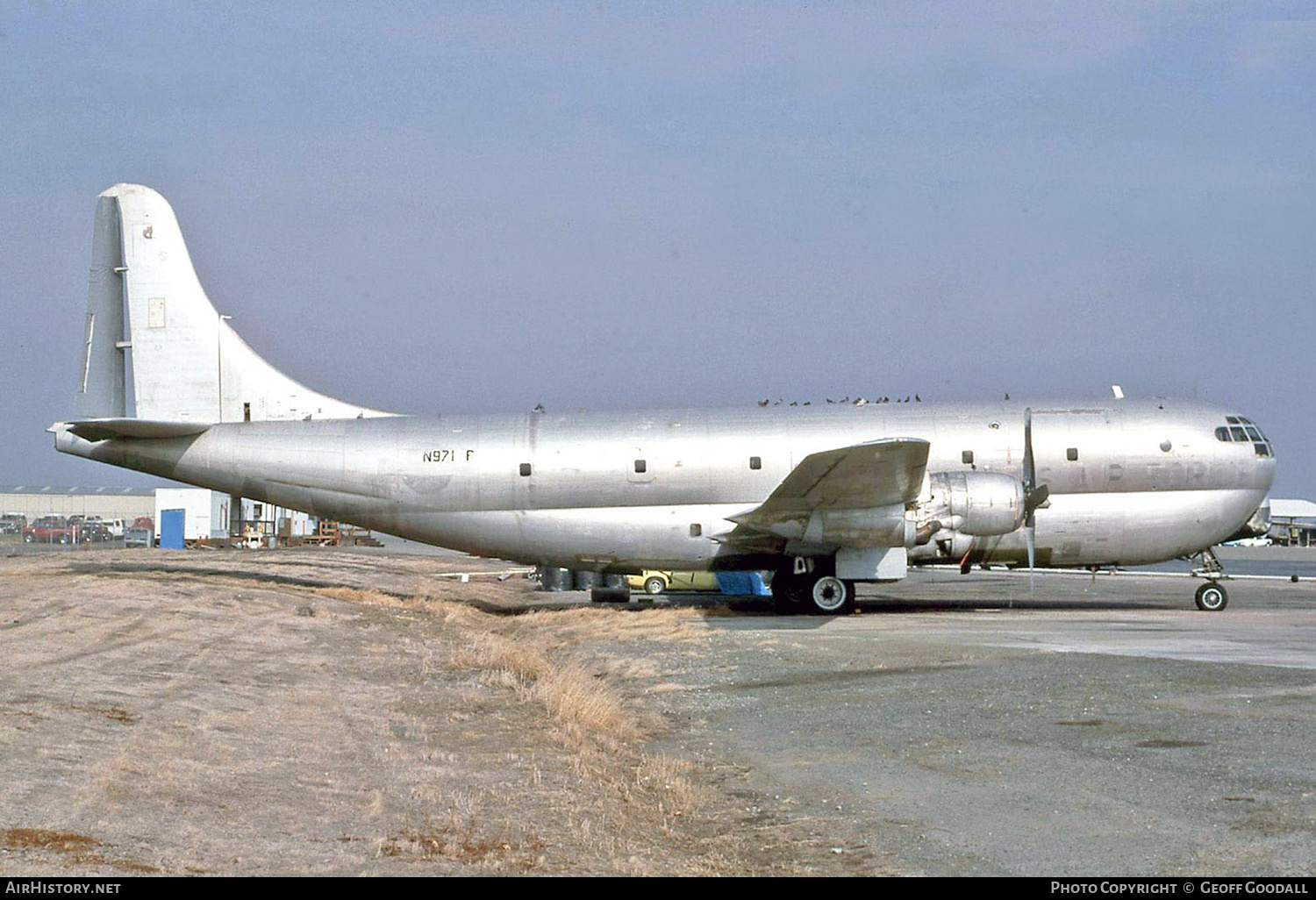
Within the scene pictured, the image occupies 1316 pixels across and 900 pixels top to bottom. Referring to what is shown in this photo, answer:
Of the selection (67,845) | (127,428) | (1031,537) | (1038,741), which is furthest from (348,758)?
(1031,537)

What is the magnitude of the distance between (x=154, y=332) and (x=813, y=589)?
54.0ft

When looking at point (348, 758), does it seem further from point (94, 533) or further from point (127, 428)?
point (94, 533)

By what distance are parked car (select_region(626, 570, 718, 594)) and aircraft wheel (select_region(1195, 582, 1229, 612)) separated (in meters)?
13.2

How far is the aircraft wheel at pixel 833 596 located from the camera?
1107 inches

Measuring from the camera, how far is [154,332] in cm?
2897

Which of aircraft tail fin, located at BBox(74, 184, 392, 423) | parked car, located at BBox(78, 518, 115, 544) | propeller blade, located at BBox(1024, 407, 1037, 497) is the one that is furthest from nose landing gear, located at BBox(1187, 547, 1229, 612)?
parked car, located at BBox(78, 518, 115, 544)

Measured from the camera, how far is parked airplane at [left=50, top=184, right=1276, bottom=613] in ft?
91.6

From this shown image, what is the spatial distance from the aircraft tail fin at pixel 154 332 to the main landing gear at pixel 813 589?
1229cm

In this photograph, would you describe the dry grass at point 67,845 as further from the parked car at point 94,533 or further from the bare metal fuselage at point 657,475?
the parked car at point 94,533

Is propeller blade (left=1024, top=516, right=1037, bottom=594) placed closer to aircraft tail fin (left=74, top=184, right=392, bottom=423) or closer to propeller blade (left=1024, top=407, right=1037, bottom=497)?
propeller blade (left=1024, top=407, right=1037, bottom=497)

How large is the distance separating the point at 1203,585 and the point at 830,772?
21.3 m

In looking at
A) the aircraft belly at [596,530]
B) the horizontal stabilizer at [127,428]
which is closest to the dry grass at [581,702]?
the aircraft belly at [596,530]
